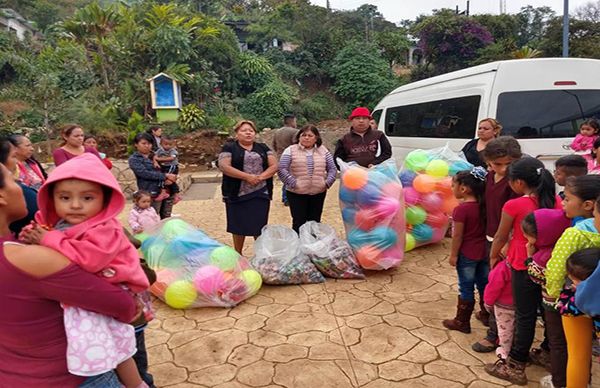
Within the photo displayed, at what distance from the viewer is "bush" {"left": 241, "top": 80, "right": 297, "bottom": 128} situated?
1648 centimetres

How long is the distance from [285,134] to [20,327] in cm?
586

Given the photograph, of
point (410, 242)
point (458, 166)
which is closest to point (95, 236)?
point (410, 242)

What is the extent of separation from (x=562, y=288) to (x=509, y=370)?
0.68m

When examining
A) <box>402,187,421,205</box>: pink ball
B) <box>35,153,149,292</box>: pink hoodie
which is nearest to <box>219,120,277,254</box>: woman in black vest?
<box>402,187,421,205</box>: pink ball

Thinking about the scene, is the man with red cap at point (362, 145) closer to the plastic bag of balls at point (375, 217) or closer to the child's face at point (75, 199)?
the plastic bag of balls at point (375, 217)

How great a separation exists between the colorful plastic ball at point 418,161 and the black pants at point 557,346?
259 centimetres

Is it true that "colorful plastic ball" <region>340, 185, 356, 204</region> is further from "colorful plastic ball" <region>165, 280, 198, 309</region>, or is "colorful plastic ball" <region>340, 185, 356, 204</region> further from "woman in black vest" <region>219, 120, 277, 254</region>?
"colorful plastic ball" <region>165, 280, 198, 309</region>

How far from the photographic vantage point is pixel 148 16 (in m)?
16.1

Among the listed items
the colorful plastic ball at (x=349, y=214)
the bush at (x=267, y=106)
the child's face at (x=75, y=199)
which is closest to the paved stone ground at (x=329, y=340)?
the colorful plastic ball at (x=349, y=214)

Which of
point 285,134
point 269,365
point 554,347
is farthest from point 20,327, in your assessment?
point 285,134

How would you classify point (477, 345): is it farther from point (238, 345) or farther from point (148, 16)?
point (148, 16)

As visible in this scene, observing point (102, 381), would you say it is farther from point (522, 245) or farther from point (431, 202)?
point (431, 202)

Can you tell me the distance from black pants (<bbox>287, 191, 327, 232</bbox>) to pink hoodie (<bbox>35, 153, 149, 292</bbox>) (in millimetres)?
2818

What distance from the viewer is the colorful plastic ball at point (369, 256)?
367 centimetres
